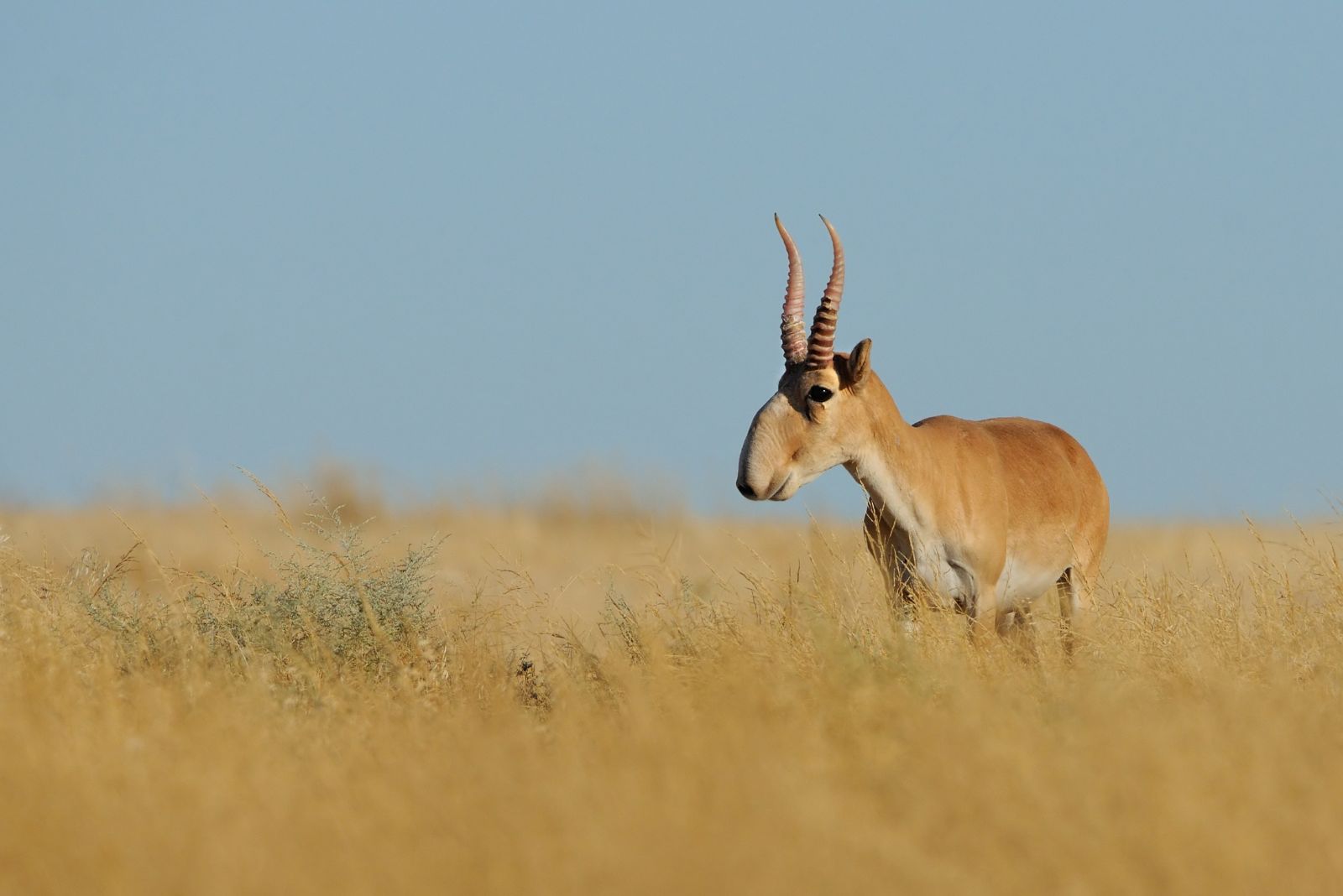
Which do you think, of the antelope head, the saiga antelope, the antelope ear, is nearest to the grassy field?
the saiga antelope

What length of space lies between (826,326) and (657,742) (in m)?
3.78

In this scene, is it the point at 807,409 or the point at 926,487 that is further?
the point at 926,487

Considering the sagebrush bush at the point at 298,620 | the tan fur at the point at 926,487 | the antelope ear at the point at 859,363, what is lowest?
the sagebrush bush at the point at 298,620

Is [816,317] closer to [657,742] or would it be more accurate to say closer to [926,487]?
[926,487]

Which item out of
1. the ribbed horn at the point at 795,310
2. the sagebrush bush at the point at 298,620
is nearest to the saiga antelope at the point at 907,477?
the ribbed horn at the point at 795,310

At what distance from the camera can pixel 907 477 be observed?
8758mm

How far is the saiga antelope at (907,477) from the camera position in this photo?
27.8 ft

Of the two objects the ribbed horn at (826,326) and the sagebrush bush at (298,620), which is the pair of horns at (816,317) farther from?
the sagebrush bush at (298,620)

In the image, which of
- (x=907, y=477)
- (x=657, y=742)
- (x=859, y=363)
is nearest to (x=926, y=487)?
(x=907, y=477)

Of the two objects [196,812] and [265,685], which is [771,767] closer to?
[196,812]

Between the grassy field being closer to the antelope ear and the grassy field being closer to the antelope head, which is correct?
the antelope head

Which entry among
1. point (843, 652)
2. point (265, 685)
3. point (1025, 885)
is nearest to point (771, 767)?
point (1025, 885)

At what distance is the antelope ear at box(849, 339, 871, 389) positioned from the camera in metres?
8.57

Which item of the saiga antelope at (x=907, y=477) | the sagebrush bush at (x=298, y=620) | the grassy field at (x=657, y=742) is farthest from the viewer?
the saiga antelope at (x=907, y=477)
